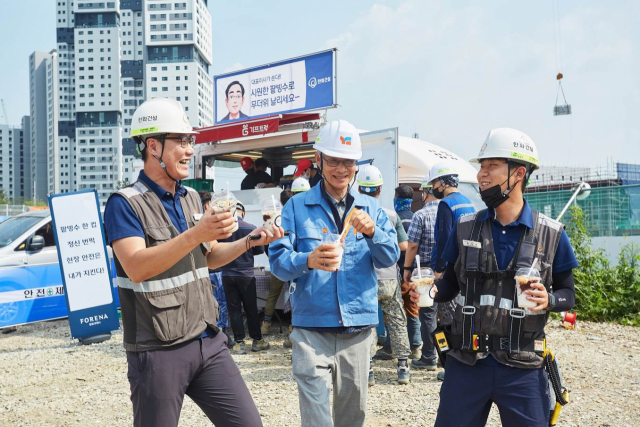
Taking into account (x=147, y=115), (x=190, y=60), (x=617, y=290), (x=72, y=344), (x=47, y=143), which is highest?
(x=190, y=60)

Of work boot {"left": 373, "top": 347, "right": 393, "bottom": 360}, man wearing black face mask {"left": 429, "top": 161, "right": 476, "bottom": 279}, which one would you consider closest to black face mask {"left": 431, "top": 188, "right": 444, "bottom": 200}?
man wearing black face mask {"left": 429, "top": 161, "right": 476, "bottom": 279}

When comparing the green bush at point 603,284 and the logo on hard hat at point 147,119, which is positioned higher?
the logo on hard hat at point 147,119

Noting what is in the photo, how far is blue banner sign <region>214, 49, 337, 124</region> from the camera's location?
31.8ft

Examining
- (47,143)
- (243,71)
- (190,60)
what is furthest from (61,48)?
(243,71)


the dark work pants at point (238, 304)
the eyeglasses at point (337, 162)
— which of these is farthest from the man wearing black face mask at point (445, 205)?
the dark work pants at point (238, 304)

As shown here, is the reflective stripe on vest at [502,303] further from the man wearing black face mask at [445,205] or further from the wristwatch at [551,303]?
the man wearing black face mask at [445,205]

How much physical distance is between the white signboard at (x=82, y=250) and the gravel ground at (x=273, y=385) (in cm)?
80

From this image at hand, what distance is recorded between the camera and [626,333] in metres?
8.70

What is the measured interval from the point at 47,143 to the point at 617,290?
154 meters

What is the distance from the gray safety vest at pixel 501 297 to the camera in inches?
105

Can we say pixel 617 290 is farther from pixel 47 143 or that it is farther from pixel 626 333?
pixel 47 143

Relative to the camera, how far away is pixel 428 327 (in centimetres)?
661

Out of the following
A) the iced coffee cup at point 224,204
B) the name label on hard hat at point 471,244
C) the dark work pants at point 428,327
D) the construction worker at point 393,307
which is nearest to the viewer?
the iced coffee cup at point 224,204

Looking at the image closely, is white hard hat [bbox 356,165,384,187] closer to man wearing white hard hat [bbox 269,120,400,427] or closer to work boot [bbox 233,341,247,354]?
work boot [bbox 233,341,247,354]
